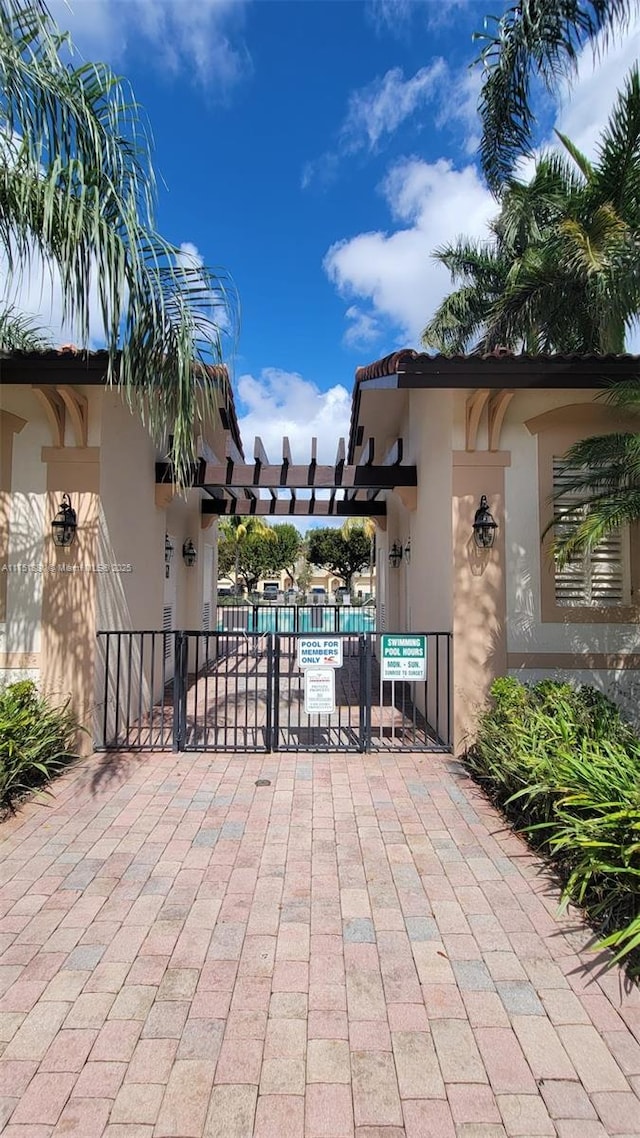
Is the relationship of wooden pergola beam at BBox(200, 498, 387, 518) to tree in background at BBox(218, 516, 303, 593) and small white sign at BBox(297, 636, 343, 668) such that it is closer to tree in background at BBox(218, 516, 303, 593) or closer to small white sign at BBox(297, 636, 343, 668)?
small white sign at BBox(297, 636, 343, 668)

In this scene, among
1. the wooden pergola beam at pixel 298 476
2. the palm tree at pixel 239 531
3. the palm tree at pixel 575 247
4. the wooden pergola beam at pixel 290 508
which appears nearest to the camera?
the palm tree at pixel 575 247

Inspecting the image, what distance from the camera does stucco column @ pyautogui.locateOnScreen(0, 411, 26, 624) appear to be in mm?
5758

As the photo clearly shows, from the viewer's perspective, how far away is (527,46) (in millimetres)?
5602

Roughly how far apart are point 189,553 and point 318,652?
565cm

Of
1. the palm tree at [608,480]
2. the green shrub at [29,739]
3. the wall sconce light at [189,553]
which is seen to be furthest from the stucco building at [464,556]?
the wall sconce light at [189,553]

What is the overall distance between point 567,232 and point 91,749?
1080 centimetres

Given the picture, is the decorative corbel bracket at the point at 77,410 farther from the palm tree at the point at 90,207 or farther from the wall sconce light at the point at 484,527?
the wall sconce light at the point at 484,527

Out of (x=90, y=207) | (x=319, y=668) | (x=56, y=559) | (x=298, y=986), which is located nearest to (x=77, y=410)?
(x=56, y=559)

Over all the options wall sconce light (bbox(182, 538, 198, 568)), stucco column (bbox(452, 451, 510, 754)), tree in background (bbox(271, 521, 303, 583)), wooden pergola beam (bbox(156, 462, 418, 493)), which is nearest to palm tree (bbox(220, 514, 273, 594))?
tree in background (bbox(271, 521, 303, 583))

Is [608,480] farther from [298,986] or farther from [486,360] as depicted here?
[298,986]

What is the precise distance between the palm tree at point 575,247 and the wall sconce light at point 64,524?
6875 mm

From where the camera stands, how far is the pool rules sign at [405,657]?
19.3ft

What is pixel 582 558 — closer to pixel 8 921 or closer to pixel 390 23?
pixel 8 921

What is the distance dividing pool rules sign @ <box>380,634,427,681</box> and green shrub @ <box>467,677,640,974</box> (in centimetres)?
84
